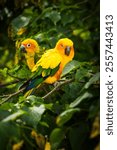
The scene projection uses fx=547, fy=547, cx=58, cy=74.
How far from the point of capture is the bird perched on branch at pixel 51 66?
1836 millimetres

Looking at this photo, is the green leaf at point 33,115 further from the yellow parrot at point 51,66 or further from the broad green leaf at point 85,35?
the broad green leaf at point 85,35

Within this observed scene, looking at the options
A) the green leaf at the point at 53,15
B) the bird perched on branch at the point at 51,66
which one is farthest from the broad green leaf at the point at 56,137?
the green leaf at the point at 53,15

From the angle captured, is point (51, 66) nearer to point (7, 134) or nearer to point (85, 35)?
point (7, 134)

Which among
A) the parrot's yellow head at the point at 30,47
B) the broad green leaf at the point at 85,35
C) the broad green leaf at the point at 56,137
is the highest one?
the broad green leaf at the point at 85,35

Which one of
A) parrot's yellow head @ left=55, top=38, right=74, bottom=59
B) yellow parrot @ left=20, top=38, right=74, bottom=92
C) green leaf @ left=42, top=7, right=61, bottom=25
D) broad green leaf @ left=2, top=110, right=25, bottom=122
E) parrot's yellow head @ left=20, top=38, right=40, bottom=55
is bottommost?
broad green leaf @ left=2, top=110, right=25, bottom=122

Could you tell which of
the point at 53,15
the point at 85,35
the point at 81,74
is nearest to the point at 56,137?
the point at 81,74

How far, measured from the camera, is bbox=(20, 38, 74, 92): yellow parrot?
184 centimetres

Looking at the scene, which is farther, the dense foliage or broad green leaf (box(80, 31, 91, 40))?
broad green leaf (box(80, 31, 91, 40))

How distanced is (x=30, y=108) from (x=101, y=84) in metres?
0.18

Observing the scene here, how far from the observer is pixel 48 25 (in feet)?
9.68

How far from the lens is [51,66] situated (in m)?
1.87

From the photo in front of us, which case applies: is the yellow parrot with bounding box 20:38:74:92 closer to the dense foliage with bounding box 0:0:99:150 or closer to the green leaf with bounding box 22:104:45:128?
the dense foliage with bounding box 0:0:99:150

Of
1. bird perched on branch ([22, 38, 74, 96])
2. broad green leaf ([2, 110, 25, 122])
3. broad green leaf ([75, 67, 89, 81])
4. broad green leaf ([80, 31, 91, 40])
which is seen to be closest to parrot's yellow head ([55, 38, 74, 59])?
bird perched on branch ([22, 38, 74, 96])

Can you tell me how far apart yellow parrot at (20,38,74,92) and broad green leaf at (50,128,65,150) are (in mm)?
580
